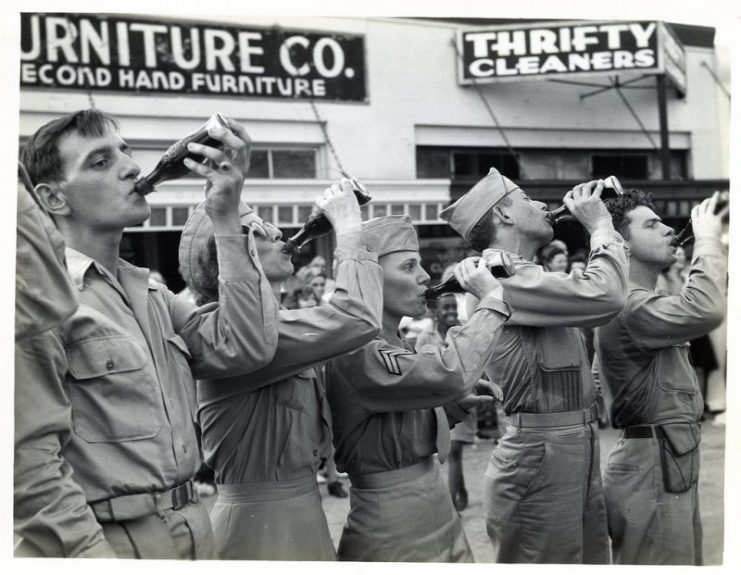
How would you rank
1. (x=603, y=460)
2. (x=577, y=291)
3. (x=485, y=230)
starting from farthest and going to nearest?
(x=603, y=460) → (x=485, y=230) → (x=577, y=291)

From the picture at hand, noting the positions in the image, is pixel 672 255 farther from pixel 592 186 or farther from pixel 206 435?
pixel 206 435

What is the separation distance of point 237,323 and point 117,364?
0.41 m

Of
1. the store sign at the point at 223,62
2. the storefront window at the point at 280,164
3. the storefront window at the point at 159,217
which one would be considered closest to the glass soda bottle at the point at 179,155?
the store sign at the point at 223,62

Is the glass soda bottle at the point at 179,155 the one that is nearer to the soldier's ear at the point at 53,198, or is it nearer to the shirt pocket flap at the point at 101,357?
the soldier's ear at the point at 53,198

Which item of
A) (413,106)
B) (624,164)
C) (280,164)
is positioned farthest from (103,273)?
(624,164)

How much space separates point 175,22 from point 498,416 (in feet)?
16.2

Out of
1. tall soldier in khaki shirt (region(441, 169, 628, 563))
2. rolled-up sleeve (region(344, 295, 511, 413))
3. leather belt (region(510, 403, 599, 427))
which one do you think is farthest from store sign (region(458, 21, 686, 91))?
rolled-up sleeve (region(344, 295, 511, 413))

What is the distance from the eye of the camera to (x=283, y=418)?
2.95 m

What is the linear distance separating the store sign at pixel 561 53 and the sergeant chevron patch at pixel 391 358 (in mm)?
7600

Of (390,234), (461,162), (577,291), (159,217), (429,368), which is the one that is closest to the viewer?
(429,368)

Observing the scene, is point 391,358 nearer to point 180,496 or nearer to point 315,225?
point 315,225

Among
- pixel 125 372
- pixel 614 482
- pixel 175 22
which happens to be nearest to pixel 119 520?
pixel 125 372

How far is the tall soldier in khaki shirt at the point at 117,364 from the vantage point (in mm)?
2289

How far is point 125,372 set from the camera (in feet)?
7.94
